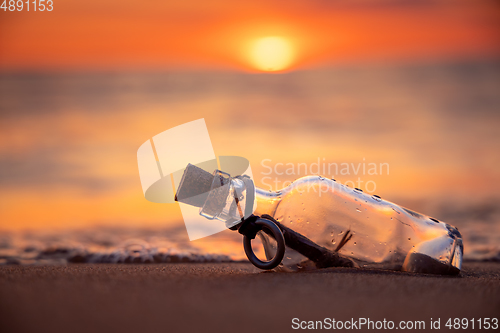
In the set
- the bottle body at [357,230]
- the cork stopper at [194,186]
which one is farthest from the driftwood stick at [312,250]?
the cork stopper at [194,186]

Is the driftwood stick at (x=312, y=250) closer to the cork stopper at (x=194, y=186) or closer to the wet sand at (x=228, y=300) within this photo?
the wet sand at (x=228, y=300)

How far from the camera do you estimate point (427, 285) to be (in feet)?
4.48

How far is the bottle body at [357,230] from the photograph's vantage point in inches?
60.1

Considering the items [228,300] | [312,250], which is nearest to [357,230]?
[312,250]

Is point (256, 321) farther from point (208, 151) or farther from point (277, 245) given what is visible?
point (208, 151)

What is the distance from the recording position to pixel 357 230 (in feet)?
5.09

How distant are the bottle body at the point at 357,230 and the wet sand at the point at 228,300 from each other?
0.25 ft

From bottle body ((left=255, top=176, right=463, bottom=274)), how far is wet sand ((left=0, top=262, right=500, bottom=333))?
0.08 meters

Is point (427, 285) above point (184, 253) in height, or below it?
above

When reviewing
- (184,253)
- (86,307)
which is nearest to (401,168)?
(184,253)

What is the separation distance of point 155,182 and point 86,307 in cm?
51

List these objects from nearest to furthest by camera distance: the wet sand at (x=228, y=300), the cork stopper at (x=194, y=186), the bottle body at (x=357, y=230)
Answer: the wet sand at (x=228, y=300)
the cork stopper at (x=194, y=186)
the bottle body at (x=357, y=230)

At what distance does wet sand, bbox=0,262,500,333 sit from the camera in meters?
1.02

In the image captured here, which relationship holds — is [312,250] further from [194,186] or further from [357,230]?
[194,186]
